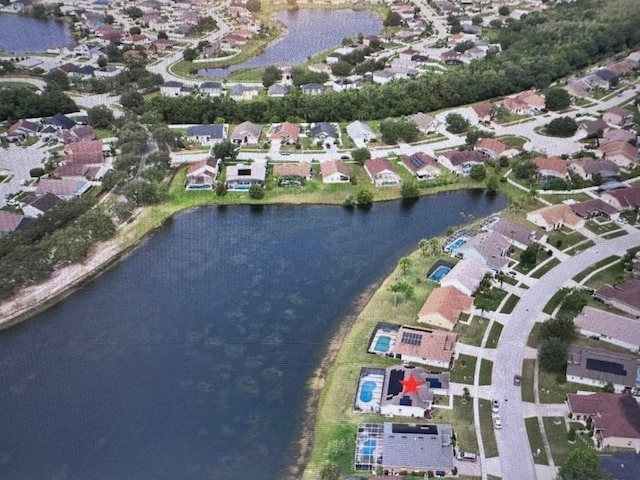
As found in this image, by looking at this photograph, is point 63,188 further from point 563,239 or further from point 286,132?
point 563,239

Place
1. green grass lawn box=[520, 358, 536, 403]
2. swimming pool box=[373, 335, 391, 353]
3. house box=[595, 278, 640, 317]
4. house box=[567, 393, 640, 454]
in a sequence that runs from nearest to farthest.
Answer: house box=[567, 393, 640, 454] → green grass lawn box=[520, 358, 536, 403] → swimming pool box=[373, 335, 391, 353] → house box=[595, 278, 640, 317]

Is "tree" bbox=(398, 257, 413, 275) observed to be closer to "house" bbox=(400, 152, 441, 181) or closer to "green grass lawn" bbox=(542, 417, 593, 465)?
"house" bbox=(400, 152, 441, 181)

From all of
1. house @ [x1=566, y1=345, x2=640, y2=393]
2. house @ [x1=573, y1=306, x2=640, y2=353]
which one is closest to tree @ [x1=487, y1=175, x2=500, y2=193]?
house @ [x1=573, y1=306, x2=640, y2=353]

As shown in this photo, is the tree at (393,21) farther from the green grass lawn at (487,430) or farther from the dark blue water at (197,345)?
the green grass lawn at (487,430)

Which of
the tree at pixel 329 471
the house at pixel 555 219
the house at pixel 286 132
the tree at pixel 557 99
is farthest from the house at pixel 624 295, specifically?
the tree at pixel 557 99

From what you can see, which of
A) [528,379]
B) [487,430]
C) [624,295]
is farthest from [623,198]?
[487,430]

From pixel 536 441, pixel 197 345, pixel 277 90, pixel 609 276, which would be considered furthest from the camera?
pixel 277 90
